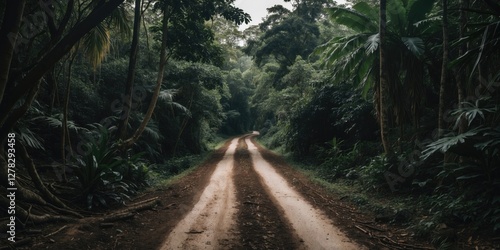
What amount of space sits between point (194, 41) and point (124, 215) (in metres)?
7.10

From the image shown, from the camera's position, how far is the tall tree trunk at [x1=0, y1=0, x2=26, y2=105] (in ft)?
12.5

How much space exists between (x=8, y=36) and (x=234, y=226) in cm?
476

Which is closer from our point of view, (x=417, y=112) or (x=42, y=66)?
(x=42, y=66)

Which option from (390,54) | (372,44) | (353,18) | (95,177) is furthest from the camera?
(353,18)

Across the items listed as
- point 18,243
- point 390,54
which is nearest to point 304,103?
point 390,54

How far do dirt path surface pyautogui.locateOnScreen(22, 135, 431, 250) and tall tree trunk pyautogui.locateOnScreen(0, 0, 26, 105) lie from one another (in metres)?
2.41

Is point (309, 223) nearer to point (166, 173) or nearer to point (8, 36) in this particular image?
point (8, 36)

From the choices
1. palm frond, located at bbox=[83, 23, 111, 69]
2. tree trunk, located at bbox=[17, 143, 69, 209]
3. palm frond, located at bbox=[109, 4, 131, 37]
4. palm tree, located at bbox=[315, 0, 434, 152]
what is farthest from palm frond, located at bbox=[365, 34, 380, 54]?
tree trunk, located at bbox=[17, 143, 69, 209]

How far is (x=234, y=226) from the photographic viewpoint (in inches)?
225

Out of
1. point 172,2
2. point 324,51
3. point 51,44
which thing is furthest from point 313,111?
point 51,44

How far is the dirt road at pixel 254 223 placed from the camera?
4875 mm

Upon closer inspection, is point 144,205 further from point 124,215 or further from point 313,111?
point 313,111

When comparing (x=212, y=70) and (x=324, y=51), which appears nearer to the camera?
(x=324, y=51)

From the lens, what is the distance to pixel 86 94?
39.7 feet
